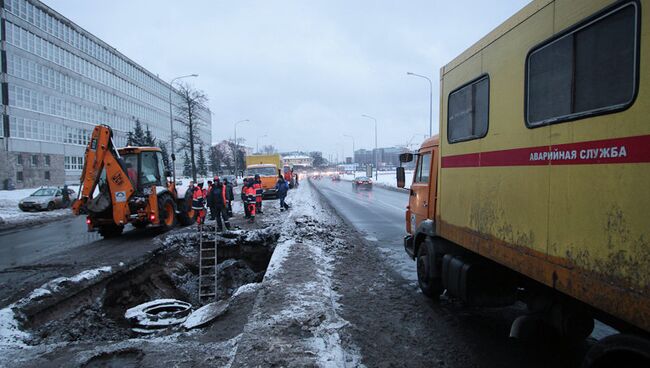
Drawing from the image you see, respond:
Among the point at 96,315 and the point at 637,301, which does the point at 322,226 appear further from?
the point at 637,301

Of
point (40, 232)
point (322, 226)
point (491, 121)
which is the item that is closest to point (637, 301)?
point (491, 121)

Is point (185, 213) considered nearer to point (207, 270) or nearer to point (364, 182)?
point (207, 270)

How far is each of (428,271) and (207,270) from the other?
6521mm

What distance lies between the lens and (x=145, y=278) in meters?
8.99

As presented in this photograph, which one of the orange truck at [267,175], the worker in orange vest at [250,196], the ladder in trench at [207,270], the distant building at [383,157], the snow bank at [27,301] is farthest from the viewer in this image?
the distant building at [383,157]

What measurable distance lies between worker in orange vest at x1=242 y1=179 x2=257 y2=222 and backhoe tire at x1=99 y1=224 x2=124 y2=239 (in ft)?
15.3

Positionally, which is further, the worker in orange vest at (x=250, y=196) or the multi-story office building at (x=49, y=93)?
the multi-story office building at (x=49, y=93)

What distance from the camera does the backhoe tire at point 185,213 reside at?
14191mm

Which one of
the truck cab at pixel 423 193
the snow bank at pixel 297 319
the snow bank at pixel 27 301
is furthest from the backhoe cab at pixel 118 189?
the truck cab at pixel 423 193

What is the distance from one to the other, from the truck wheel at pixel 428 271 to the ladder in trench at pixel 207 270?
181 inches

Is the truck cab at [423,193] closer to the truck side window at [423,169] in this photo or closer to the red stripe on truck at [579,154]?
the truck side window at [423,169]

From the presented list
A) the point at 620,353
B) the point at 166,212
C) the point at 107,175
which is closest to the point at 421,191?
the point at 620,353

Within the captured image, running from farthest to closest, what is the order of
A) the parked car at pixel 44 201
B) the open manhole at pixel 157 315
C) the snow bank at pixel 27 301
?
the parked car at pixel 44 201 → the open manhole at pixel 157 315 → the snow bank at pixel 27 301

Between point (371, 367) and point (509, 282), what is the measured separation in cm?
182
